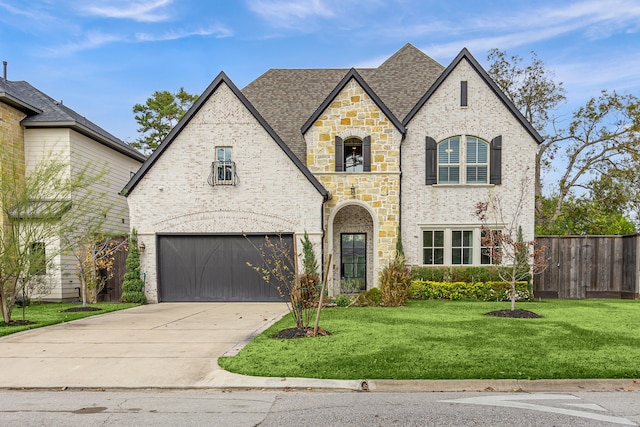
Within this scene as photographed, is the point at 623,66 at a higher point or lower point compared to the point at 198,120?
higher

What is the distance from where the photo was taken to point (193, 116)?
17.0 meters

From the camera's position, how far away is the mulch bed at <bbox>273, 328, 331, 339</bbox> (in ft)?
30.5

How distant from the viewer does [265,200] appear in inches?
663

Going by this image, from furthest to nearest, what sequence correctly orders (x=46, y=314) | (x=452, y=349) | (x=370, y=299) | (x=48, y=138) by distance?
(x=48, y=138) → (x=370, y=299) → (x=46, y=314) → (x=452, y=349)

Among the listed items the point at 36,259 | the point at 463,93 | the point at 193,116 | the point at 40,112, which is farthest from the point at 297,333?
the point at 40,112

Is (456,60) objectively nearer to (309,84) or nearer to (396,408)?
(309,84)

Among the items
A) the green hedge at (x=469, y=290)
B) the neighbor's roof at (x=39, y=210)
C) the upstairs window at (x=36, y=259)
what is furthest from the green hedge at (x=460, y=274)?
the upstairs window at (x=36, y=259)

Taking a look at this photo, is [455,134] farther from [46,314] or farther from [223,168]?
[46,314]

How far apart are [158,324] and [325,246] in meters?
7.14

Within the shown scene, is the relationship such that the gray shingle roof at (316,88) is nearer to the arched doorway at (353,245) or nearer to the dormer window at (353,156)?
the dormer window at (353,156)

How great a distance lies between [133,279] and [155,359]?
9486 mm

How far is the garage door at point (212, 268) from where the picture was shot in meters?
16.8

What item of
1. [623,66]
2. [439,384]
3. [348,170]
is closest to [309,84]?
[348,170]

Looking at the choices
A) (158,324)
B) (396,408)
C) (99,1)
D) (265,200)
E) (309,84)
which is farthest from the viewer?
(309,84)
